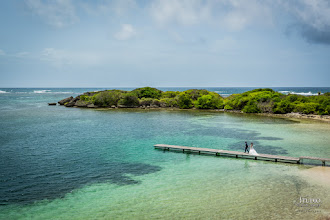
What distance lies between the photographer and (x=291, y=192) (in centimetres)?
1664

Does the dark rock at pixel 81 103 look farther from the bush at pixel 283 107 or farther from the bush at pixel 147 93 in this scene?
the bush at pixel 283 107

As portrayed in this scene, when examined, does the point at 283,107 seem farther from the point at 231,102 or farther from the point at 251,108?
the point at 231,102

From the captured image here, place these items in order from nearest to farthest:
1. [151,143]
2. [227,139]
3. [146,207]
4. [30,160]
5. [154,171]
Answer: [146,207], [154,171], [30,160], [151,143], [227,139]

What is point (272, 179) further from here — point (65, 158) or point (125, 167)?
point (65, 158)

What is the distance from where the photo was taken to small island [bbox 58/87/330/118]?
193 ft

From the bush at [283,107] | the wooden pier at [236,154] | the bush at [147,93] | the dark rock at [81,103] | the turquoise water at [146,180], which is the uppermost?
Answer: the bush at [147,93]

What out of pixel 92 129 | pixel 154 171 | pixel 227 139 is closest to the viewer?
pixel 154 171

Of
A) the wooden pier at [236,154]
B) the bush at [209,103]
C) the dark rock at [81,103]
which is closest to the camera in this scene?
the wooden pier at [236,154]

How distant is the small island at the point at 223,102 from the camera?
5881cm

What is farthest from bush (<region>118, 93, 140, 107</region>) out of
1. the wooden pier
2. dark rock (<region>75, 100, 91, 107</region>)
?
the wooden pier

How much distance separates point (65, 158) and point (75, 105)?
67.7 m

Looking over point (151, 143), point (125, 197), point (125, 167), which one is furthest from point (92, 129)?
point (125, 197)

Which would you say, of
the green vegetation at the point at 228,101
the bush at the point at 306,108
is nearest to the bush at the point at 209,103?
the green vegetation at the point at 228,101

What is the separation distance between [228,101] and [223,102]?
1.70 meters
